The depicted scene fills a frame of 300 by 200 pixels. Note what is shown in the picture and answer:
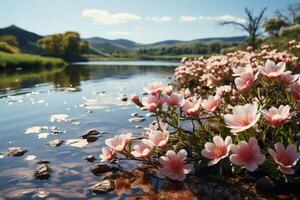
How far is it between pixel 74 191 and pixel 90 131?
323 cm

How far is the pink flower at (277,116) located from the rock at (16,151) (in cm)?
450

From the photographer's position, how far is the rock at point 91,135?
7546 mm

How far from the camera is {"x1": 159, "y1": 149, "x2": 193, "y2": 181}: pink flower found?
420 centimetres

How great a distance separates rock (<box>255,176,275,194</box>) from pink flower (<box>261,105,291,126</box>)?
3.27 ft

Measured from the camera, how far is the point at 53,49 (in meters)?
110

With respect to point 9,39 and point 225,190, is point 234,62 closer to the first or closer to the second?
point 225,190

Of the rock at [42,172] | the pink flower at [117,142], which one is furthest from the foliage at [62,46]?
the pink flower at [117,142]

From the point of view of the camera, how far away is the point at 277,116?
3645 millimetres

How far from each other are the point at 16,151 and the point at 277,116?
4675 mm

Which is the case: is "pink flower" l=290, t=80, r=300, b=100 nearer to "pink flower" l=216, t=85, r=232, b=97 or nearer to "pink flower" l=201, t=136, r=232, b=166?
"pink flower" l=216, t=85, r=232, b=97

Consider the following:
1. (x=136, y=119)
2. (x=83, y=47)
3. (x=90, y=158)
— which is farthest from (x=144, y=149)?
(x=83, y=47)

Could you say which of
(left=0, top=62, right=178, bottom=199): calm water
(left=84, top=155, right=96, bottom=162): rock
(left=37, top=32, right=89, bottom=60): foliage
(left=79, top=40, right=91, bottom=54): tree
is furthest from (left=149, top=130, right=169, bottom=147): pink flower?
(left=79, top=40, right=91, bottom=54): tree

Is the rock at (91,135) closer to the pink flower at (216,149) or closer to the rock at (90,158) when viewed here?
the rock at (90,158)

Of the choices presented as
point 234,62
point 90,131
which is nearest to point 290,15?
point 234,62
